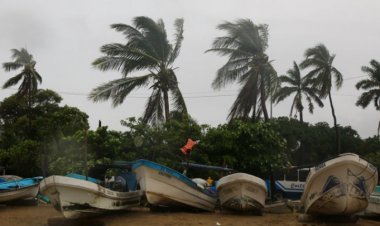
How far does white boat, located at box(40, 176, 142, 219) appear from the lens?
1070 centimetres

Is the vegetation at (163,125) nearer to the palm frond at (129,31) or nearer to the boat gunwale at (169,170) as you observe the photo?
the palm frond at (129,31)

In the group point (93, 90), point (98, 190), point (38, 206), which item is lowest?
point (38, 206)

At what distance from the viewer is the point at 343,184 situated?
10.4 m

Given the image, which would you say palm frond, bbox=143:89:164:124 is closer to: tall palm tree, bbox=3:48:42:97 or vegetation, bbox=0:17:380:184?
vegetation, bbox=0:17:380:184

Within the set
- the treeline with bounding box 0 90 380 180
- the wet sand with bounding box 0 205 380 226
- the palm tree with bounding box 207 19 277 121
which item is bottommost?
the wet sand with bounding box 0 205 380 226

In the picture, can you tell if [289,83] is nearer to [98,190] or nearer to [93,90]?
[93,90]

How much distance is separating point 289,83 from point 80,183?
98.2 feet

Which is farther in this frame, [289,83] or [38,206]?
[289,83]

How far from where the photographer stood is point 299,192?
22.6m

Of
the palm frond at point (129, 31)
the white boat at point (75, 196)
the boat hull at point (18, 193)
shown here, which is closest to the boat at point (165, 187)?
the white boat at point (75, 196)

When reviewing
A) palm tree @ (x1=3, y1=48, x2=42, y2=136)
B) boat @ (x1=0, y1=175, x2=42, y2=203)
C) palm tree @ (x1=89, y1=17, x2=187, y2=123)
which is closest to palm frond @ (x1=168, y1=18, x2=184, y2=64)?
palm tree @ (x1=89, y1=17, x2=187, y2=123)

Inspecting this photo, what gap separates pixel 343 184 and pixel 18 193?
11.7 metres

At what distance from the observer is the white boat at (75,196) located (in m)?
10.7

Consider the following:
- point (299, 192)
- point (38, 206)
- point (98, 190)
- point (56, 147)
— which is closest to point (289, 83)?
point (299, 192)
